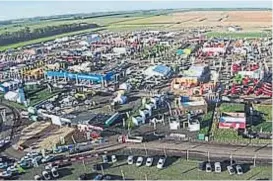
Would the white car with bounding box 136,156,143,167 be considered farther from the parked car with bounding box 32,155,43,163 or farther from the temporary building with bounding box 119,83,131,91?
the temporary building with bounding box 119,83,131,91

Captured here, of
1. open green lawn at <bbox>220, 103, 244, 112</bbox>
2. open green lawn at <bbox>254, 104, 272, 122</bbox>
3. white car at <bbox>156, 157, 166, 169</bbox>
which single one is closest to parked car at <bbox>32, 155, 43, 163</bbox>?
white car at <bbox>156, 157, 166, 169</bbox>

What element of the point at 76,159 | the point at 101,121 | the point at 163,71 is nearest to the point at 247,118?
the point at 101,121

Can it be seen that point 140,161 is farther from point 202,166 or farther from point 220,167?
point 220,167

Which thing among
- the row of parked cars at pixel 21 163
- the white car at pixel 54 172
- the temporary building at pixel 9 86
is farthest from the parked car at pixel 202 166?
the temporary building at pixel 9 86

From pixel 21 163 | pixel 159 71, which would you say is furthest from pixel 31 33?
pixel 21 163

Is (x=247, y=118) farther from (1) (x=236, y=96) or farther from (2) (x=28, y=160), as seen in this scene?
(2) (x=28, y=160)
